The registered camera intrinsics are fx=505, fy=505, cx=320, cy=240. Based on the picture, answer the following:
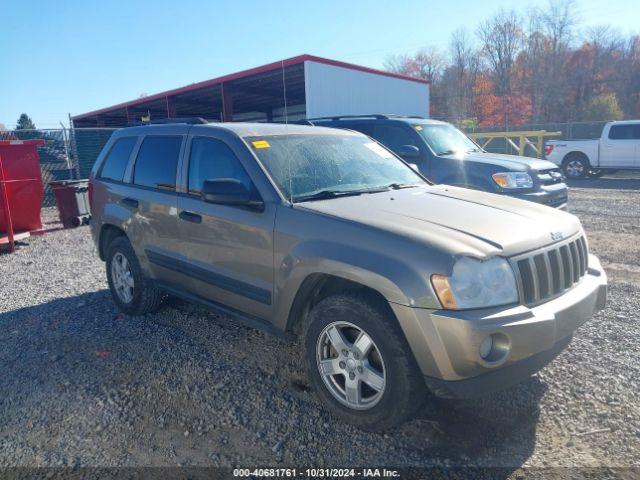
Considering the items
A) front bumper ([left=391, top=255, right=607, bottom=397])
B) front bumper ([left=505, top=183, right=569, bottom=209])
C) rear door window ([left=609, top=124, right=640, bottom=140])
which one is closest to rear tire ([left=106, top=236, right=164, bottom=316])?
front bumper ([left=391, top=255, right=607, bottom=397])

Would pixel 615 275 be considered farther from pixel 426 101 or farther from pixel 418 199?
pixel 426 101

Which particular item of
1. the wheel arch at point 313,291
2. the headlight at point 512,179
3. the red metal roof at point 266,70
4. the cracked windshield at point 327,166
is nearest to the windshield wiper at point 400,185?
the cracked windshield at point 327,166

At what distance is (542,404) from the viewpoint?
332 centimetres

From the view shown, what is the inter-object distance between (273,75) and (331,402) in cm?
1742

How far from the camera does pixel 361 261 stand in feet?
9.58

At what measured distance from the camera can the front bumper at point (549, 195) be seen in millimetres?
7770

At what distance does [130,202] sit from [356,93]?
14.7m

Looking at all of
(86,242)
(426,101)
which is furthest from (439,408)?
(426,101)

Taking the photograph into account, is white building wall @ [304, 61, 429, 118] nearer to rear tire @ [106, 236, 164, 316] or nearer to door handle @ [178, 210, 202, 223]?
rear tire @ [106, 236, 164, 316]

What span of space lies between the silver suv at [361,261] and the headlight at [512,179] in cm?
353

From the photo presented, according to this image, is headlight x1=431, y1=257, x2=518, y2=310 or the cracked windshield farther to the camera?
the cracked windshield

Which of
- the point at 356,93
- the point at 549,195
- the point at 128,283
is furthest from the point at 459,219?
the point at 356,93

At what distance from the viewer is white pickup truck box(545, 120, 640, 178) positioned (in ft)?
55.9

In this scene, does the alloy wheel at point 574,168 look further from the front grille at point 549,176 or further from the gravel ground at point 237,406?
the gravel ground at point 237,406
